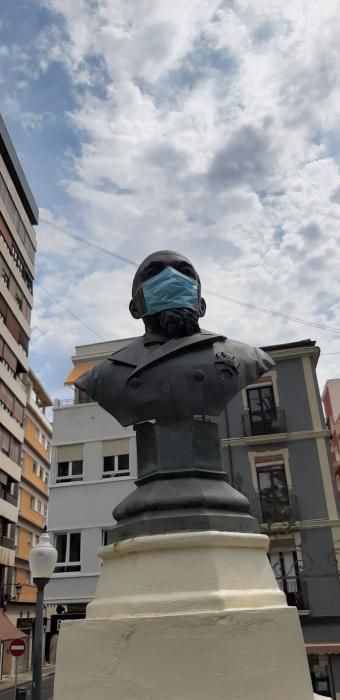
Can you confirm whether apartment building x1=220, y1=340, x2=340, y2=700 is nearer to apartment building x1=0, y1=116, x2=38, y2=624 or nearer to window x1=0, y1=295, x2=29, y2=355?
apartment building x1=0, y1=116, x2=38, y2=624

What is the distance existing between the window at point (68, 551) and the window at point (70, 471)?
194 centimetres

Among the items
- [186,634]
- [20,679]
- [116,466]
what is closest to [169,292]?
[186,634]

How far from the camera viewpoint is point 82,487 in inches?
761

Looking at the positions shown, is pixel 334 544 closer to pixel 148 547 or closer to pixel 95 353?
pixel 95 353

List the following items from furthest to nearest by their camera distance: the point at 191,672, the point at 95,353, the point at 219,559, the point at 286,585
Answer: the point at 95,353 < the point at 286,585 < the point at 219,559 < the point at 191,672

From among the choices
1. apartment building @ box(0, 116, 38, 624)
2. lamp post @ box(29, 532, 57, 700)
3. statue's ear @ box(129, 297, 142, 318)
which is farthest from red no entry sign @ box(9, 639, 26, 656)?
apartment building @ box(0, 116, 38, 624)

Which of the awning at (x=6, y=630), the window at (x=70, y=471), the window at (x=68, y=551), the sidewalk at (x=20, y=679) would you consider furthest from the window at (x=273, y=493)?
the awning at (x=6, y=630)

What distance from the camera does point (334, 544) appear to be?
1694 centimetres

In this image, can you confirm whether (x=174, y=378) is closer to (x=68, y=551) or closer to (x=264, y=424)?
(x=264, y=424)

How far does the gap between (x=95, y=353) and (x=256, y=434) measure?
301 inches

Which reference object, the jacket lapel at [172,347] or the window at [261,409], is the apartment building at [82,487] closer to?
the window at [261,409]

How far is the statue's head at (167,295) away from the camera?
394 centimetres

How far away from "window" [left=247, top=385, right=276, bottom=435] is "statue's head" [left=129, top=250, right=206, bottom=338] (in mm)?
15370

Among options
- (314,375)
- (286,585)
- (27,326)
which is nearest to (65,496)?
(286,585)
